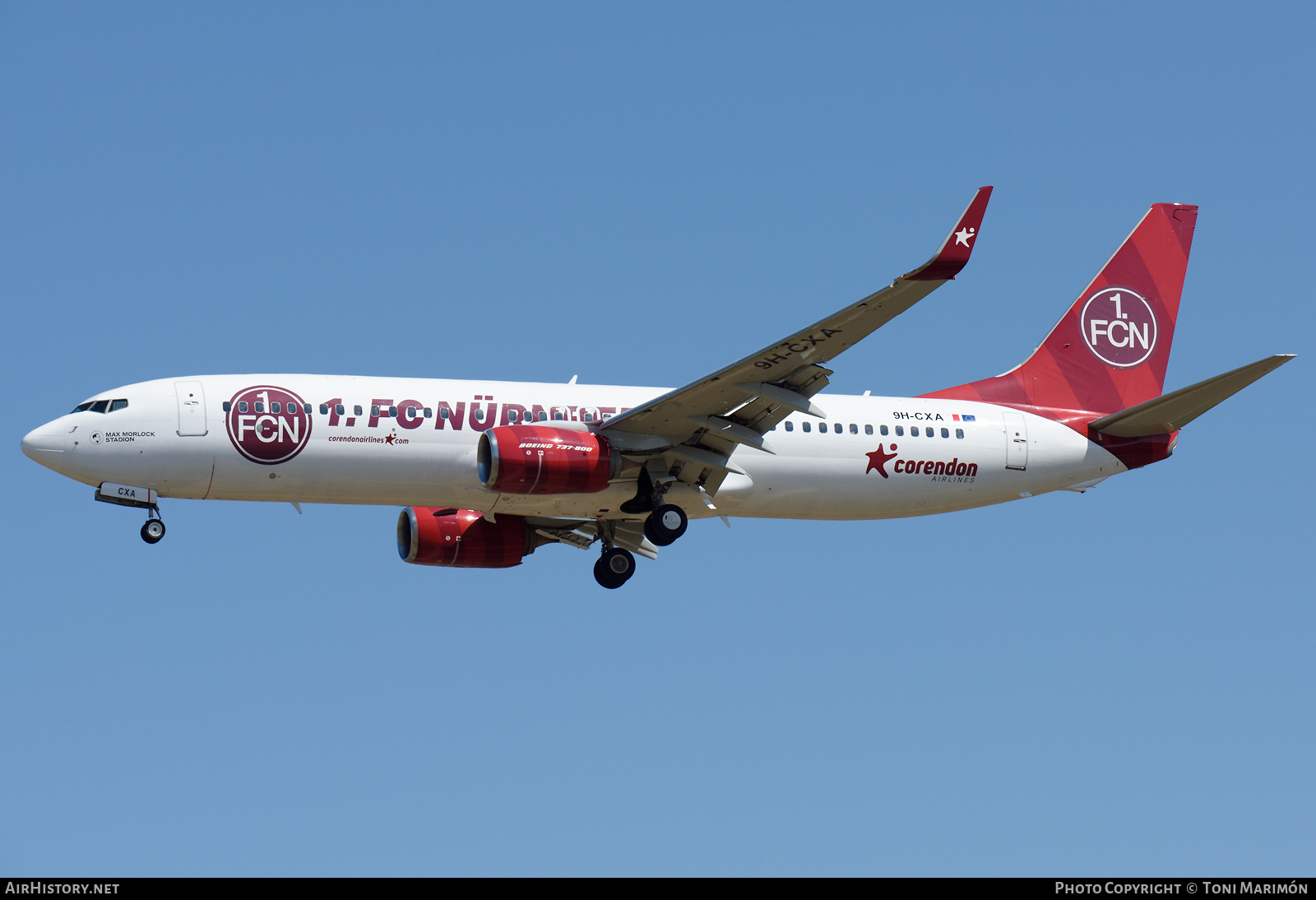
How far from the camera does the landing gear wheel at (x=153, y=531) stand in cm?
3328

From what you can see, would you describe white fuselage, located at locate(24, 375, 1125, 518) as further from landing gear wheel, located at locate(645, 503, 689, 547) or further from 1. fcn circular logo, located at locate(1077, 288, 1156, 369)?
1. fcn circular logo, located at locate(1077, 288, 1156, 369)

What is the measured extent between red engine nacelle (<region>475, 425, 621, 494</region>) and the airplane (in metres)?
0.04

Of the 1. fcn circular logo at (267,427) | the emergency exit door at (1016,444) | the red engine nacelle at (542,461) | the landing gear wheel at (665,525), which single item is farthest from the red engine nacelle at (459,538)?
the emergency exit door at (1016,444)

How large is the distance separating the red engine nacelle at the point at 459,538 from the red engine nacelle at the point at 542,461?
16.0ft

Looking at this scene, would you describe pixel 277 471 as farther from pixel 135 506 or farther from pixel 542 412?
pixel 542 412

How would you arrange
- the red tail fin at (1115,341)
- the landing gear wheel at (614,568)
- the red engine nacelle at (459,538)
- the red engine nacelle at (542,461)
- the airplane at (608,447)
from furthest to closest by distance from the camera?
the red tail fin at (1115,341) < the red engine nacelle at (459,538) < the landing gear wheel at (614,568) < the airplane at (608,447) < the red engine nacelle at (542,461)

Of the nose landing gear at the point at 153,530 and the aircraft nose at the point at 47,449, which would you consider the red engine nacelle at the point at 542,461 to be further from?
the aircraft nose at the point at 47,449

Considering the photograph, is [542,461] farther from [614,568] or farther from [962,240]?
[962,240]

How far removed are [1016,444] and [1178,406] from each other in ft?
12.3

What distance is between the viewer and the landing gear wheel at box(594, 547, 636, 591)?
124ft

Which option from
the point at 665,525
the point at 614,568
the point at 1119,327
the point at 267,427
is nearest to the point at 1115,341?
the point at 1119,327

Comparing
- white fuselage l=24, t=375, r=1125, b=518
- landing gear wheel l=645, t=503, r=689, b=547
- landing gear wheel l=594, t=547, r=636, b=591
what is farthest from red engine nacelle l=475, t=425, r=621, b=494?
landing gear wheel l=594, t=547, r=636, b=591

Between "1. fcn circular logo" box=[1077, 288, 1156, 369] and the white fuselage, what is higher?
"1. fcn circular logo" box=[1077, 288, 1156, 369]

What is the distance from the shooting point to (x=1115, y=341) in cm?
4112
